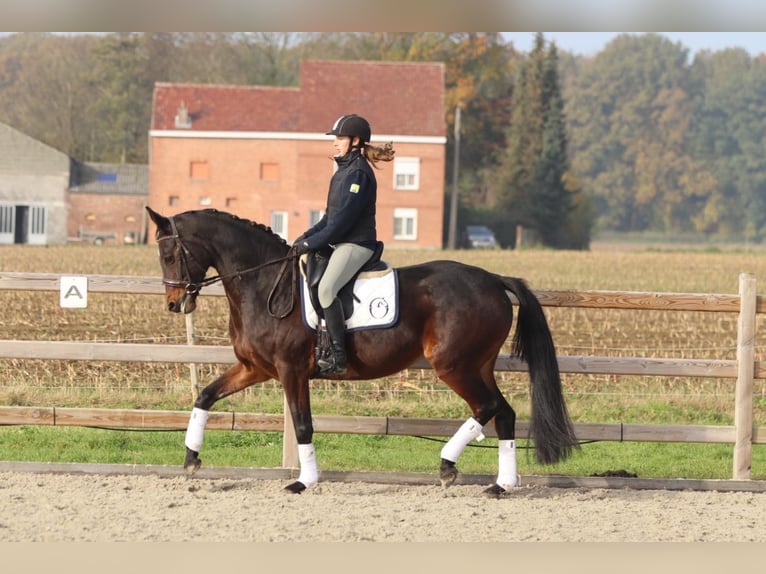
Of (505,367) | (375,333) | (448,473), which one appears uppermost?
(375,333)

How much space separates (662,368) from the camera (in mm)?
8453

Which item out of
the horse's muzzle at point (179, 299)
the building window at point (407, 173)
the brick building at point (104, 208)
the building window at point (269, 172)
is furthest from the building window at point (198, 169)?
the horse's muzzle at point (179, 299)

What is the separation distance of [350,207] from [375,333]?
88 cm

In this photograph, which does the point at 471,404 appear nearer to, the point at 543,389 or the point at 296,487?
the point at 543,389

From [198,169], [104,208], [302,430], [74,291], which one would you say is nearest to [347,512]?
[302,430]

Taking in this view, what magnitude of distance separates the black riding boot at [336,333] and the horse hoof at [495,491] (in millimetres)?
1370

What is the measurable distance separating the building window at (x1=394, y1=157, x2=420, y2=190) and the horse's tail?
168 feet

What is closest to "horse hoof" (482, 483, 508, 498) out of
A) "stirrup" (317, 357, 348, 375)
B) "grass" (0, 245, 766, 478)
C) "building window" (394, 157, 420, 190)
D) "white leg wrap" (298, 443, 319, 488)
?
"grass" (0, 245, 766, 478)

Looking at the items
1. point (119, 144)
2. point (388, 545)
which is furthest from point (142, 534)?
point (119, 144)

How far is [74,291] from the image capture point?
27.5 ft

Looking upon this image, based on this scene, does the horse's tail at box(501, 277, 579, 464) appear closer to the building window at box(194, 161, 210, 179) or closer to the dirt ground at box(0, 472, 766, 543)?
the dirt ground at box(0, 472, 766, 543)

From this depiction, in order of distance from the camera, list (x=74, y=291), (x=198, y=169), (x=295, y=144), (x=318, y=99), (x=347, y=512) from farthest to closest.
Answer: (x=198, y=169) < (x=318, y=99) < (x=295, y=144) < (x=74, y=291) < (x=347, y=512)

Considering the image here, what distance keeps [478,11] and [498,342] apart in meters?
3.17

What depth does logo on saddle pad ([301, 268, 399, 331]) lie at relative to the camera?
25.2 feet
